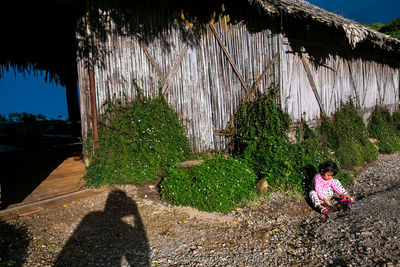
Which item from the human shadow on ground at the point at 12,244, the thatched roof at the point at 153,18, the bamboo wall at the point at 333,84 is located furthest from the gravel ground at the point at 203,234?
the thatched roof at the point at 153,18

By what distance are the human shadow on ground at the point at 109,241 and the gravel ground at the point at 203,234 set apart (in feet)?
0.04

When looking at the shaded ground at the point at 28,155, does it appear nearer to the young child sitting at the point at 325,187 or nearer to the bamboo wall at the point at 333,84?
the young child sitting at the point at 325,187

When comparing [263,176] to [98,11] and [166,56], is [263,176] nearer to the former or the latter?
[166,56]

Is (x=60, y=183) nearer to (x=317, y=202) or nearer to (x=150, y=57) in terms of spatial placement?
(x=150, y=57)

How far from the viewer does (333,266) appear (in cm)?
276

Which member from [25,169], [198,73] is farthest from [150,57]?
[25,169]

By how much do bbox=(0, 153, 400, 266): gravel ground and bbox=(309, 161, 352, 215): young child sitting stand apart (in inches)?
9.1

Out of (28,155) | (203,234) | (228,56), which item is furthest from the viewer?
(28,155)

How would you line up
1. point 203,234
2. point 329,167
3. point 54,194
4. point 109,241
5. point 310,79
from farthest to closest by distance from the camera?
point 310,79
point 54,194
point 329,167
point 203,234
point 109,241

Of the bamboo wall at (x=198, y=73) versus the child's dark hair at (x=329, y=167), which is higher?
the bamboo wall at (x=198, y=73)

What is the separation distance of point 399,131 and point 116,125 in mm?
9961

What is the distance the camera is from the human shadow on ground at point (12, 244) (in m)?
2.90

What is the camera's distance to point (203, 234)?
11.8ft

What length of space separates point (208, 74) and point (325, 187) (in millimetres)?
3453
